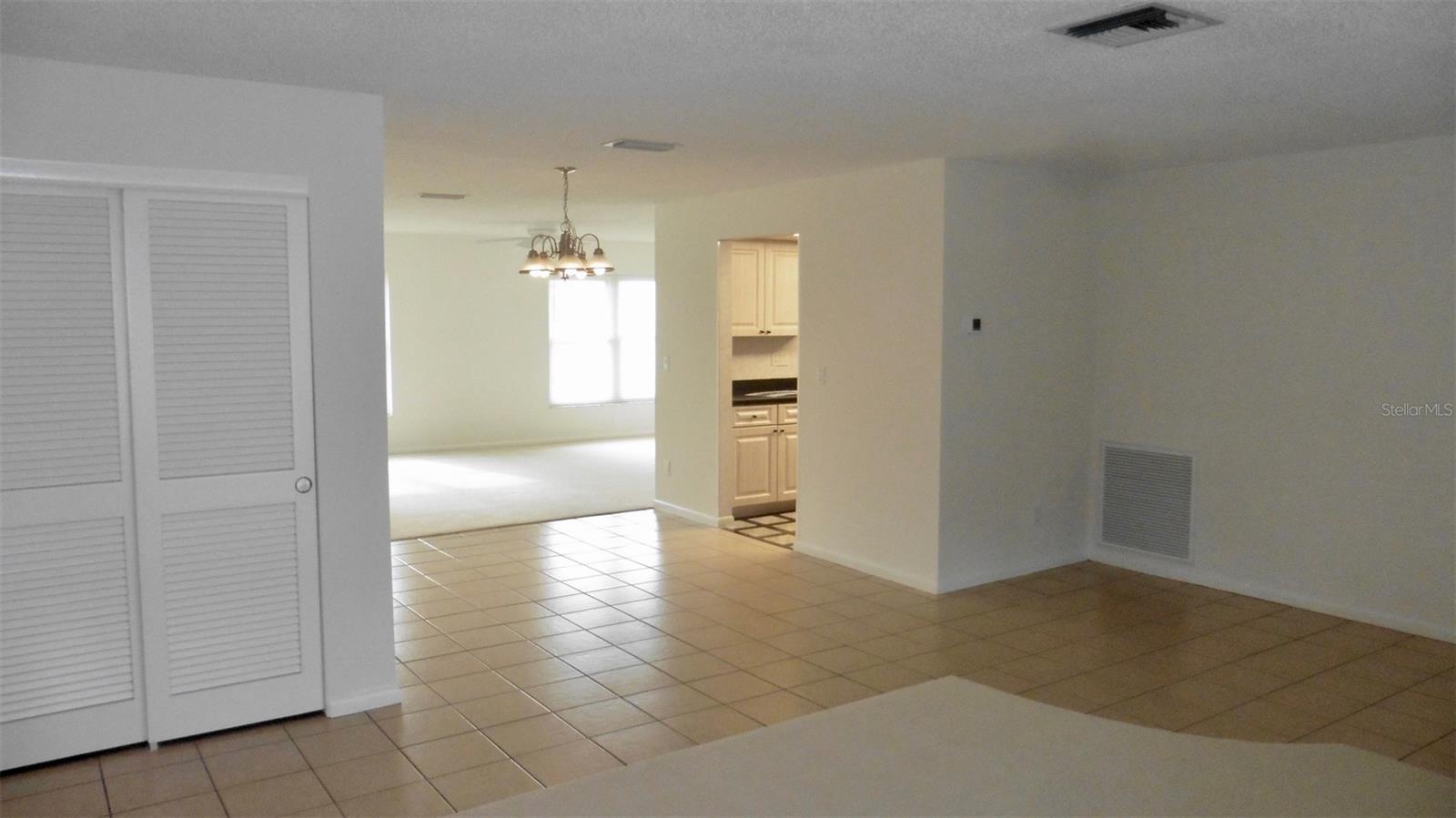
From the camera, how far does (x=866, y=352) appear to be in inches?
234

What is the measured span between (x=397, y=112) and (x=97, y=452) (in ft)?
5.41

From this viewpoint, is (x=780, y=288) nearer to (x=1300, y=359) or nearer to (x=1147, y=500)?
(x=1147, y=500)

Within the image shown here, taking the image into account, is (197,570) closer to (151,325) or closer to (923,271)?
(151,325)

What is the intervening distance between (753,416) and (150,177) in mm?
4612

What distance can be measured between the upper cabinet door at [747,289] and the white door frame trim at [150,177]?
403 centimetres

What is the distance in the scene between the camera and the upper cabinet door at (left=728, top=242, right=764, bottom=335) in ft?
24.3

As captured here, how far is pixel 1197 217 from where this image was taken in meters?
5.64

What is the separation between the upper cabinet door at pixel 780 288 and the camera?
7598 millimetres

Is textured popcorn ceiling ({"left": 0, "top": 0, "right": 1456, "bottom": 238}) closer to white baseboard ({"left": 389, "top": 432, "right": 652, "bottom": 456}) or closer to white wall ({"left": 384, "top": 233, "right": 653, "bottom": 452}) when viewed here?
white wall ({"left": 384, "top": 233, "right": 653, "bottom": 452})

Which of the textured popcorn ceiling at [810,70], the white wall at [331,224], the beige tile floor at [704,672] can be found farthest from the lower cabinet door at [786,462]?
the white wall at [331,224]

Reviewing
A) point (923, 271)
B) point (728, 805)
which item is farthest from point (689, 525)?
point (728, 805)

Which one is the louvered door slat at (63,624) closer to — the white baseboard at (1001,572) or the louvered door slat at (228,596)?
the louvered door slat at (228,596)

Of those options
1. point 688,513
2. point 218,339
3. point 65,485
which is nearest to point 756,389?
point 688,513

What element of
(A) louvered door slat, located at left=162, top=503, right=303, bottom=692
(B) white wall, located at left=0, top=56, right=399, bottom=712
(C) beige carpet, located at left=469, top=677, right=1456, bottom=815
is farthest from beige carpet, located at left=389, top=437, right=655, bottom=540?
(C) beige carpet, located at left=469, top=677, right=1456, bottom=815
